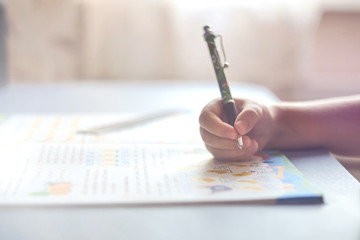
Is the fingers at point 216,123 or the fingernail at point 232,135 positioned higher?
the fingers at point 216,123

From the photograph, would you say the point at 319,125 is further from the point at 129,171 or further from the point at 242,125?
the point at 129,171

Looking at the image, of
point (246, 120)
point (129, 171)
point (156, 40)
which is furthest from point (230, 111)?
point (156, 40)

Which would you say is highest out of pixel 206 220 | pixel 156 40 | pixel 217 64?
pixel 156 40

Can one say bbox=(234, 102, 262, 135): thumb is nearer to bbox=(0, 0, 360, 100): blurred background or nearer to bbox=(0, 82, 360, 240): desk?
bbox=(0, 82, 360, 240): desk

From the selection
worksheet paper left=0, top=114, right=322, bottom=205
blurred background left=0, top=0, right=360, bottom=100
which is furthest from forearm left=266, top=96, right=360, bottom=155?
blurred background left=0, top=0, right=360, bottom=100

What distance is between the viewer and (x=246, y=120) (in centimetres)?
66

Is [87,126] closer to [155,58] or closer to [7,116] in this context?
[7,116]

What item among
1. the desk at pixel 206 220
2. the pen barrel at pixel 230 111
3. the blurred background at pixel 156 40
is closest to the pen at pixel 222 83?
the pen barrel at pixel 230 111

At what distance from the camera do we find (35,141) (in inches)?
29.4

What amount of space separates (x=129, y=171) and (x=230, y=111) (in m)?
0.16

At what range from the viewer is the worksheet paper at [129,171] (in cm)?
52

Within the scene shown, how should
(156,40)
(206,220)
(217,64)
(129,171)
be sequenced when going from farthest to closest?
(156,40)
(217,64)
(129,171)
(206,220)

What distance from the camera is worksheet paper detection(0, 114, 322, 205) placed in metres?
0.52

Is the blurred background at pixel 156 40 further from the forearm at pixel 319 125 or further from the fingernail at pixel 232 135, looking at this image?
the fingernail at pixel 232 135
